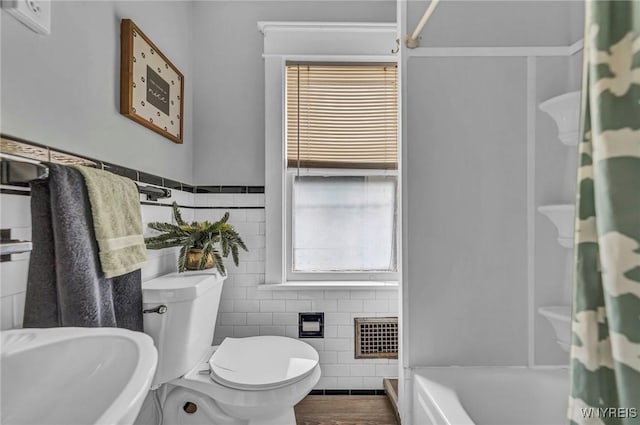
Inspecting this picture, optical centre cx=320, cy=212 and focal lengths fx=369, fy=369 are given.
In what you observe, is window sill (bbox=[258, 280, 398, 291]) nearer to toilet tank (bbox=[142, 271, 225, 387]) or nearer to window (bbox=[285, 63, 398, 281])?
window (bbox=[285, 63, 398, 281])

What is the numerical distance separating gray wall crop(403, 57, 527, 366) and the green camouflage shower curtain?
775 mm

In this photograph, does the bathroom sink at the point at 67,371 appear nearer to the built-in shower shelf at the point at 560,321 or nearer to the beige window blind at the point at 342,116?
the built-in shower shelf at the point at 560,321

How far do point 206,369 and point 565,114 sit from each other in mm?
1547

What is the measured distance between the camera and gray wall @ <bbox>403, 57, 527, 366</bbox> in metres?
1.30

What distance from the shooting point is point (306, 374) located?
4.37 feet

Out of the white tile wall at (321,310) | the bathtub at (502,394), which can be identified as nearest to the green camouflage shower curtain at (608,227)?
the bathtub at (502,394)

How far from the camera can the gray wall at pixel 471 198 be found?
1.30m

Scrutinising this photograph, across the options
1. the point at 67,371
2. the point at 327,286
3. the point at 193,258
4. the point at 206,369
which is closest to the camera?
the point at 67,371

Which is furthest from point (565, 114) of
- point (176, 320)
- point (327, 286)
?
point (176, 320)

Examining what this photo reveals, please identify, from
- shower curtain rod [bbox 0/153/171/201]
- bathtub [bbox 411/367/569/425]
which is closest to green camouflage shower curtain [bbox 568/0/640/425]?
bathtub [bbox 411/367/569/425]

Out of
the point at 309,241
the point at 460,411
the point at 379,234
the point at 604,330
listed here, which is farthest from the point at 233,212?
the point at 604,330

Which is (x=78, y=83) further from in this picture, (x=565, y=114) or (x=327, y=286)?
(x=565, y=114)

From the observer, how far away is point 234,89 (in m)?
1.96

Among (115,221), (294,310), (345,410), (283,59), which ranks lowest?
(345,410)
